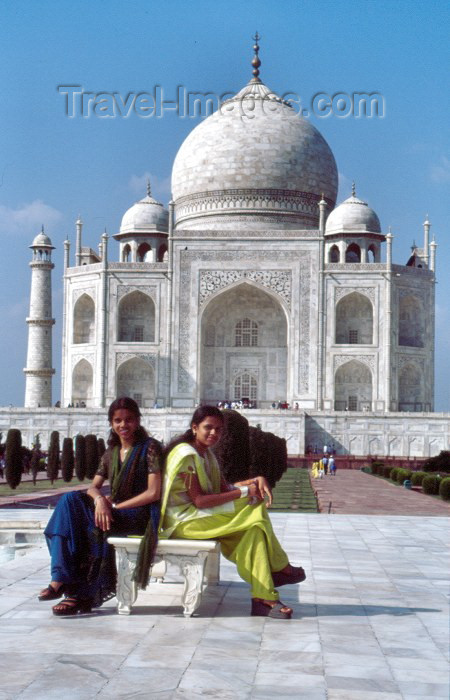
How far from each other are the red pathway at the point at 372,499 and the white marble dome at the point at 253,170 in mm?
14957

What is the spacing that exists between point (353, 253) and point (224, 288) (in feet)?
16.7

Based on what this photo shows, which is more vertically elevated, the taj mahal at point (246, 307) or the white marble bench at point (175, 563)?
the taj mahal at point (246, 307)

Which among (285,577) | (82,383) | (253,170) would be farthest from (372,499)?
(253,170)

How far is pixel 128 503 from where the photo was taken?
4.42 meters

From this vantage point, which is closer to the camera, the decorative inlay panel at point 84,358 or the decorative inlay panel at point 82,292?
the decorative inlay panel at point 84,358

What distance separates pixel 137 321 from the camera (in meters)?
A: 31.2

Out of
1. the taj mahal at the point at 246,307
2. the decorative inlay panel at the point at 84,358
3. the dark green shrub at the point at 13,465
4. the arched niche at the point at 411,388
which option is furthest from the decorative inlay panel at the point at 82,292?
Answer: the dark green shrub at the point at 13,465

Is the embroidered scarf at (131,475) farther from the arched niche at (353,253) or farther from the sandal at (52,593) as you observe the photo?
the arched niche at (353,253)

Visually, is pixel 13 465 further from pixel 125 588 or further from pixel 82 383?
pixel 82 383

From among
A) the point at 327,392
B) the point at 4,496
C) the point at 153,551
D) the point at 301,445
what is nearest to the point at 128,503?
the point at 153,551

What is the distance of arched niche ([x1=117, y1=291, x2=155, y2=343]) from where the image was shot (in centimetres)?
3102

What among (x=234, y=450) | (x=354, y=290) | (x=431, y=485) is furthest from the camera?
(x=354, y=290)

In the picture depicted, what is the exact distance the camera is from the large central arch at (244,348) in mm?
30766

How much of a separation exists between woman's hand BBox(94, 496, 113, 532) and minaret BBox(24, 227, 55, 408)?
26631 mm
